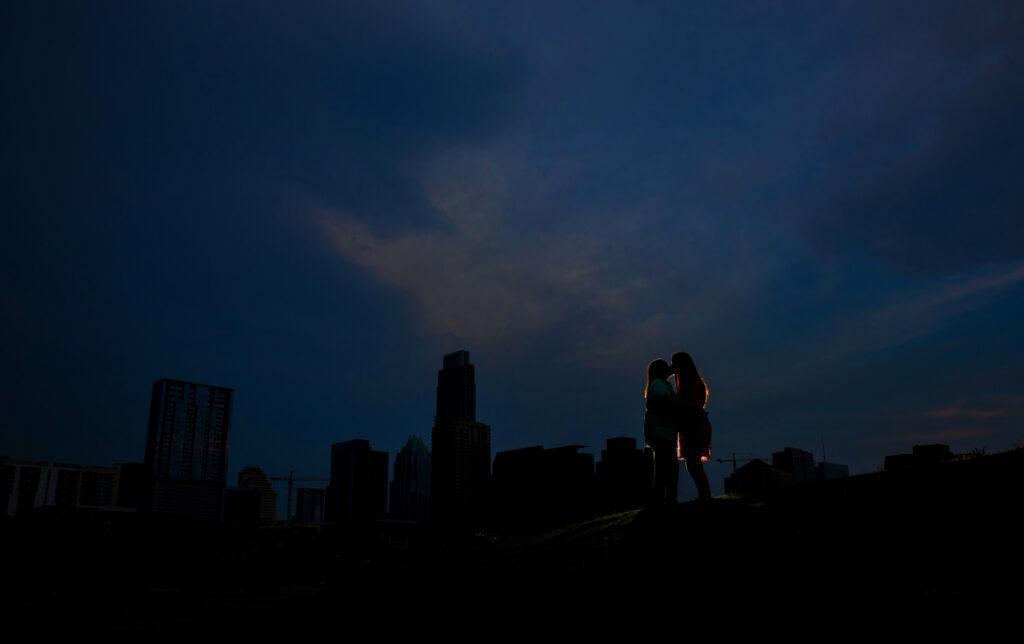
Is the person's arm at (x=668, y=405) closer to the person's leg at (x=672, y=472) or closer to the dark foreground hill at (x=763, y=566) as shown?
the person's leg at (x=672, y=472)

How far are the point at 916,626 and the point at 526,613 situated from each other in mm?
3974

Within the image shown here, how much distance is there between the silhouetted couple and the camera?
392 inches

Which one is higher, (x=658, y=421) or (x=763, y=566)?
(x=658, y=421)

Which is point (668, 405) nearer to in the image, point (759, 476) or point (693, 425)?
point (693, 425)

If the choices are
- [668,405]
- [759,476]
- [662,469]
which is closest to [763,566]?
[662,469]

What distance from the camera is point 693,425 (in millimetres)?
10156

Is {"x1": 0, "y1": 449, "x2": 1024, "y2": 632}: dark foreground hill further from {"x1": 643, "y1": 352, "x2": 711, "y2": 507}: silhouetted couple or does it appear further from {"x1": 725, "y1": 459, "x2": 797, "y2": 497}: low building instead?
{"x1": 725, "y1": 459, "x2": 797, "y2": 497}: low building

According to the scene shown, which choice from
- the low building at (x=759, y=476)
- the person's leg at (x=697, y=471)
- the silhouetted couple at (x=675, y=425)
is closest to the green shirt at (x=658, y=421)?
the silhouetted couple at (x=675, y=425)

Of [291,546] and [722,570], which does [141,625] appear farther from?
[291,546]

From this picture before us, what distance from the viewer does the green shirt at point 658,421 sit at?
33.0 ft

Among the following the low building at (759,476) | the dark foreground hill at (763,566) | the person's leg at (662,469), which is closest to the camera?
the dark foreground hill at (763,566)

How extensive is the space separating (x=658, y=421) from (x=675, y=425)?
268 millimetres

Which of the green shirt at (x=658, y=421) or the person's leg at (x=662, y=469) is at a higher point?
the green shirt at (x=658, y=421)

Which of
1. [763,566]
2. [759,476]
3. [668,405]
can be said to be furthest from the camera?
[759,476]
